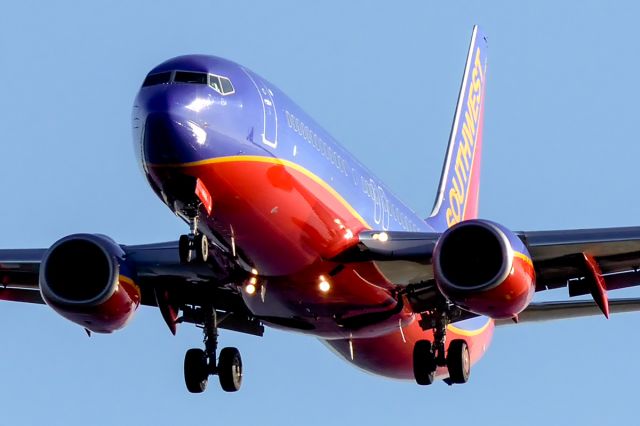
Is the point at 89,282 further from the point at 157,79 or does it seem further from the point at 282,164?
the point at 157,79

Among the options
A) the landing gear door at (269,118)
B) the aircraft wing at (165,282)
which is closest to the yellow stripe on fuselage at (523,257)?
the landing gear door at (269,118)

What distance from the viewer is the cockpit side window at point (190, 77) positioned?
2369 cm

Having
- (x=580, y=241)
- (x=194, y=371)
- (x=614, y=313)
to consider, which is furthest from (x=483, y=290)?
(x=194, y=371)

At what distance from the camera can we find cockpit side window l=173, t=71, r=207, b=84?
23688 millimetres

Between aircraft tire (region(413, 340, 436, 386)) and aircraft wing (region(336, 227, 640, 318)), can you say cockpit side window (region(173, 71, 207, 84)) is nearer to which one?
aircraft wing (region(336, 227, 640, 318))

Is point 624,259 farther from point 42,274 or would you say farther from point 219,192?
point 42,274

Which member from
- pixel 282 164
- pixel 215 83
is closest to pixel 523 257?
pixel 282 164

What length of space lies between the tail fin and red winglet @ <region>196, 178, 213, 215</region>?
13.5 m

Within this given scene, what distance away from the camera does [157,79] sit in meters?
23.6

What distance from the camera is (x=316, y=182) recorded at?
2603 cm

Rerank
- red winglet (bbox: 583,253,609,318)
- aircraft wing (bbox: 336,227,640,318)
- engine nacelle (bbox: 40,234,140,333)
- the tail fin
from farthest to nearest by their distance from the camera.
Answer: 1. the tail fin
2. engine nacelle (bbox: 40,234,140,333)
3. red winglet (bbox: 583,253,609,318)
4. aircraft wing (bbox: 336,227,640,318)

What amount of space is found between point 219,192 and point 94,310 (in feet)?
17.5

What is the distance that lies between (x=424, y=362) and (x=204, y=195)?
7911mm

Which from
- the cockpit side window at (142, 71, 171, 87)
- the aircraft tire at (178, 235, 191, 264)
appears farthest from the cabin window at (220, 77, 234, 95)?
the aircraft tire at (178, 235, 191, 264)
